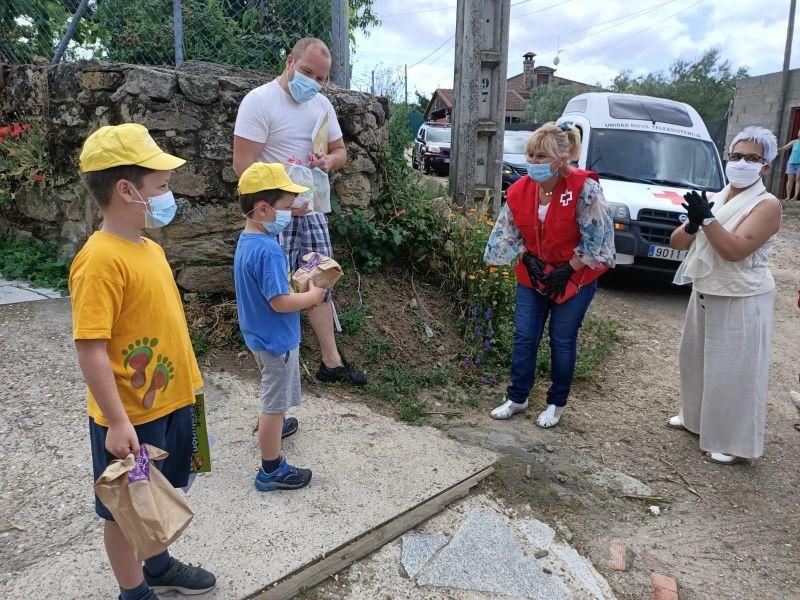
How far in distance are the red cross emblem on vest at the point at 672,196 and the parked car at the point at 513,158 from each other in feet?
12.6

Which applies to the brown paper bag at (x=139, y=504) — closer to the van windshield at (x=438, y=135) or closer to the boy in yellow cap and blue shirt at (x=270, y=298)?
the boy in yellow cap and blue shirt at (x=270, y=298)

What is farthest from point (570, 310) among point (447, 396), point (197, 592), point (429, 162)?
point (429, 162)

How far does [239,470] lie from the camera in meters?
3.00

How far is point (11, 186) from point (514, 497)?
18.1 feet

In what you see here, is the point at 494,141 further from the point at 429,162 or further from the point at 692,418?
the point at 429,162

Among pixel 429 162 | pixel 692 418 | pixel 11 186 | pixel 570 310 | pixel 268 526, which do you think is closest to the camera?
pixel 268 526

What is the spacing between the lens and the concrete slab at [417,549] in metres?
Result: 2.48

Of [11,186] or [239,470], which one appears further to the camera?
[11,186]

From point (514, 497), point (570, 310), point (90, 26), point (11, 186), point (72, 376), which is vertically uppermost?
point (90, 26)

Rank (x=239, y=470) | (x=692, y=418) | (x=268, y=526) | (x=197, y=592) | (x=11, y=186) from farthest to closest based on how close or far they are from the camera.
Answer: (x=11, y=186)
(x=692, y=418)
(x=239, y=470)
(x=268, y=526)
(x=197, y=592)

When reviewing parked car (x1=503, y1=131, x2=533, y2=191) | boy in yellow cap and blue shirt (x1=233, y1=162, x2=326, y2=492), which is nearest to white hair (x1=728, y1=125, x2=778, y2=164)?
boy in yellow cap and blue shirt (x1=233, y1=162, x2=326, y2=492)

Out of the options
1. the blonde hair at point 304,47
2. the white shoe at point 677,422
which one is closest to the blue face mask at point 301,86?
the blonde hair at point 304,47

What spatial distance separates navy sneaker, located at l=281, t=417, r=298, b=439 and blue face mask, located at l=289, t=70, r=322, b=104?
1.95 metres

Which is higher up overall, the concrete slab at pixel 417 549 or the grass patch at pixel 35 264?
the grass patch at pixel 35 264
